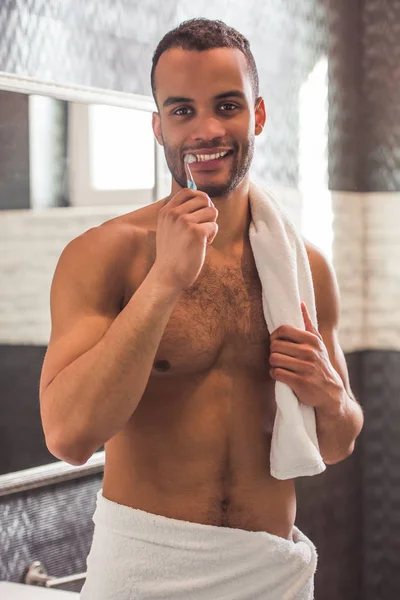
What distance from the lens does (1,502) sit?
1.83 m

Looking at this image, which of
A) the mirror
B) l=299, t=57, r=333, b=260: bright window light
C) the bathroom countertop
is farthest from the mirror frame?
l=299, t=57, r=333, b=260: bright window light

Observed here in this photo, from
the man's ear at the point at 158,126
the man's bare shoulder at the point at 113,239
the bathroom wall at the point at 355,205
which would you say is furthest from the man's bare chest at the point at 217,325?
the bathroom wall at the point at 355,205

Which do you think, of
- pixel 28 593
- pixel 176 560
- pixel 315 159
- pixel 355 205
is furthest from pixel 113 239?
pixel 355 205

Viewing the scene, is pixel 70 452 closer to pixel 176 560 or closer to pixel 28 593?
pixel 176 560

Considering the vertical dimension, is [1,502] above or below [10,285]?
below

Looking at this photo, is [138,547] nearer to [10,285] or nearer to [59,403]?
[59,403]

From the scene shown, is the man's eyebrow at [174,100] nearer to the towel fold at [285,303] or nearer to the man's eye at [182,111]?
the man's eye at [182,111]

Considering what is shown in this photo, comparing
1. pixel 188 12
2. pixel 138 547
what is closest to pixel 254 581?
pixel 138 547

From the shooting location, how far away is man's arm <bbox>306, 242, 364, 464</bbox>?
1672mm

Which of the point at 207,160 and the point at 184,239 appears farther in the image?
the point at 207,160

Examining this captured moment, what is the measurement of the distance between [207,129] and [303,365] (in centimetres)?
44

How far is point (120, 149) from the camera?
2104mm

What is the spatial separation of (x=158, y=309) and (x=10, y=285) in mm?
558

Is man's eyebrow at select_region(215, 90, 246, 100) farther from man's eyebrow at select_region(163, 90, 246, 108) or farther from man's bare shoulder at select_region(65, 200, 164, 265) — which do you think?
man's bare shoulder at select_region(65, 200, 164, 265)
